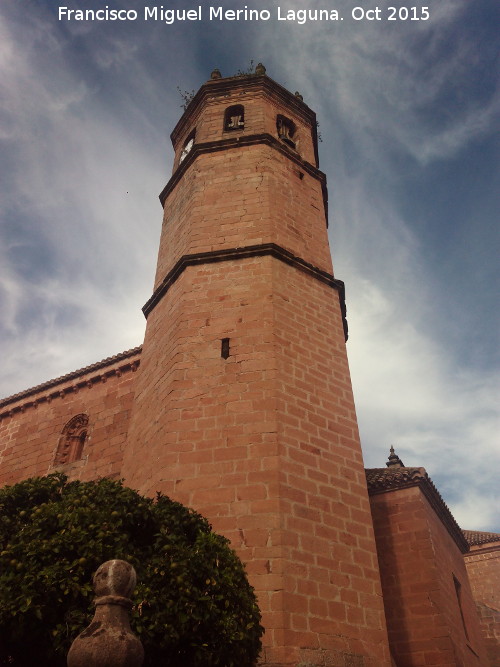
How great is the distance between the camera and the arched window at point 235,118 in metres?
13.4

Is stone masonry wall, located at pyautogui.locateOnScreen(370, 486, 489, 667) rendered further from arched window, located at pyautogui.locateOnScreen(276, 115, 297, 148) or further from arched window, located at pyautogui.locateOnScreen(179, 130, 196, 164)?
arched window, located at pyautogui.locateOnScreen(179, 130, 196, 164)

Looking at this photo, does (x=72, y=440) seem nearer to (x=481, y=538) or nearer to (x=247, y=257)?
(x=247, y=257)

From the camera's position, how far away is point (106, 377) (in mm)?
11922

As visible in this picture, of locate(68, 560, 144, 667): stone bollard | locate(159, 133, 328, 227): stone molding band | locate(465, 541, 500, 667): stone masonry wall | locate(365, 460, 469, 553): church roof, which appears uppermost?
locate(159, 133, 328, 227): stone molding band

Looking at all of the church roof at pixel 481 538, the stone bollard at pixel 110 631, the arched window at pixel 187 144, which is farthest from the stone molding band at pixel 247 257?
the church roof at pixel 481 538

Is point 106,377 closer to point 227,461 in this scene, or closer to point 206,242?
point 206,242

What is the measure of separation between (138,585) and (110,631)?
1.33 metres

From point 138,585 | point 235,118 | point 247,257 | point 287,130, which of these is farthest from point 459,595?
point 235,118

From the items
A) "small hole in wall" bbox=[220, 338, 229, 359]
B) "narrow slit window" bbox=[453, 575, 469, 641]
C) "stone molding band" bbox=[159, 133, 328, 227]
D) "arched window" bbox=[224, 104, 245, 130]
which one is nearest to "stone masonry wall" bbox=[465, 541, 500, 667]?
"narrow slit window" bbox=[453, 575, 469, 641]

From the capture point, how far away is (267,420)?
7.43 meters

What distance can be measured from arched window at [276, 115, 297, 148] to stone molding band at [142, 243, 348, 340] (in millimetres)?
4752

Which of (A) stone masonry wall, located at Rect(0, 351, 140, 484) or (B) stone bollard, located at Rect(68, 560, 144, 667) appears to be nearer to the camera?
(B) stone bollard, located at Rect(68, 560, 144, 667)

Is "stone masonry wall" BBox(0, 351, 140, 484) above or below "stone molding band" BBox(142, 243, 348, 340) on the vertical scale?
below

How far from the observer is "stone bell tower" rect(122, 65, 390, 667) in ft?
20.8
